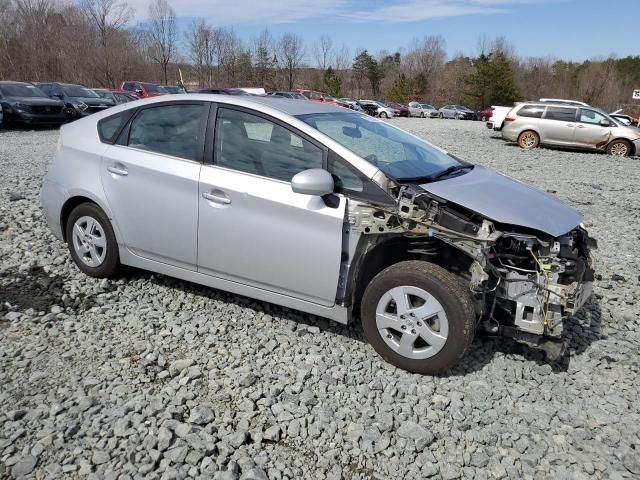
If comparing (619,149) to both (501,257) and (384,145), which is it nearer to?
(384,145)

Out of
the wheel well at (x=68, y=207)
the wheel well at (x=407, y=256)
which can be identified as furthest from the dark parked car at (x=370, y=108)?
the wheel well at (x=407, y=256)

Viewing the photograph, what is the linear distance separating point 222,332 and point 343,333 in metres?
0.91

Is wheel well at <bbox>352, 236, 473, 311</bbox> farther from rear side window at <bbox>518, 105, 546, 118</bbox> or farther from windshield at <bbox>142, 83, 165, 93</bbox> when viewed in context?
windshield at <bbox>142, 83, 165, 93</bbox>

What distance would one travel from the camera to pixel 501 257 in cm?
336

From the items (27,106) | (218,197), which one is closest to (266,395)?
(218,197)

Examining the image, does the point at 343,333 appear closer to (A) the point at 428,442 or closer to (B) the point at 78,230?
(A) the point at 428,442

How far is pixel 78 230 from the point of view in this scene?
455cm

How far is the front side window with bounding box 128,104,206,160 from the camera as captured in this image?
3.99 metres

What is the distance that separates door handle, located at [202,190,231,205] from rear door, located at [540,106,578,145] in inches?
664

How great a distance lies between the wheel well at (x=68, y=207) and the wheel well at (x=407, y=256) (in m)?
2.48

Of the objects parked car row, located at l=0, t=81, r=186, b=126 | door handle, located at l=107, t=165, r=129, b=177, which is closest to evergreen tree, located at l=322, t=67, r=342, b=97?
parked car row, located at l=0, t=81, r=186, b=126

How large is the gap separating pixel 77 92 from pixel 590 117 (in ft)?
62.3

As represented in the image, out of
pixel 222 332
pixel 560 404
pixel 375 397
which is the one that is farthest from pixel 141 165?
pixel 560 404

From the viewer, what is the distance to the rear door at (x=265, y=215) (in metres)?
3.45
